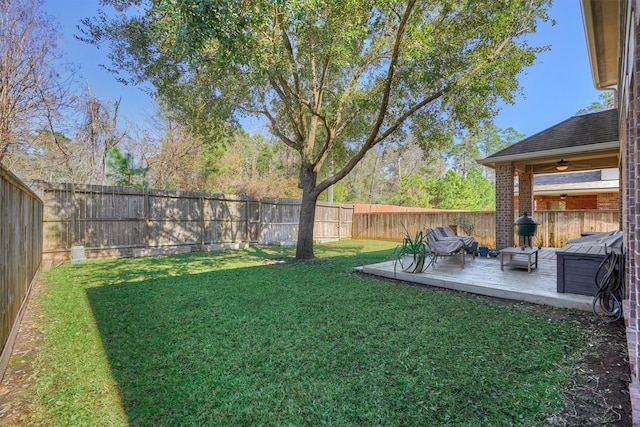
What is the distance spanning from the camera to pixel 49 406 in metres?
2.00

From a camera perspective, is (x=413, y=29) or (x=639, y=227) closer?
(x=639, y=227)

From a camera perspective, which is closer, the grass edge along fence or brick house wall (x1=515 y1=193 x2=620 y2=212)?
the grass edge along fence

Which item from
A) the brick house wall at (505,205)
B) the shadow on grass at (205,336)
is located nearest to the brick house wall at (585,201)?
the brick house wall at (505,205)

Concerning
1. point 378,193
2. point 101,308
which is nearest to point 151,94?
point 101,308

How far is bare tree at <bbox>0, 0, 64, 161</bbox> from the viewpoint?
7898 millimetres

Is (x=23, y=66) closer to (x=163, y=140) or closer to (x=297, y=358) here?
(x=163, y=140)

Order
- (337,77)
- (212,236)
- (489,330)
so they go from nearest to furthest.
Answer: (489,330)
(337,77)
(212,236)

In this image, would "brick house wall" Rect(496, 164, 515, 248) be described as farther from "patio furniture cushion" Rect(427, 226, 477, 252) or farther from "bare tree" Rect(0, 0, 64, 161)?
"bare tree" Rect(0, 0, 64, 161)

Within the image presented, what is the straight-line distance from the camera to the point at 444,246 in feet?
20.8

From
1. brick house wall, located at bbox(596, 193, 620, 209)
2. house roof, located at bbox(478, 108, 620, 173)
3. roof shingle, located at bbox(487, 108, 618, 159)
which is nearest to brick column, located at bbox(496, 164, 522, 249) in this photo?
house roof, located at bbox(478, 108, 620, 173)

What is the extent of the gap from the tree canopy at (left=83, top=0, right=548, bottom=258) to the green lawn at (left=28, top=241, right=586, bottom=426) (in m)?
3.61

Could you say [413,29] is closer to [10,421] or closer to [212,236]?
[10,421]

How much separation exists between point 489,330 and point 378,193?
27.9m

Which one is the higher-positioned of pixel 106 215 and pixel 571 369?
pixel 106 215
